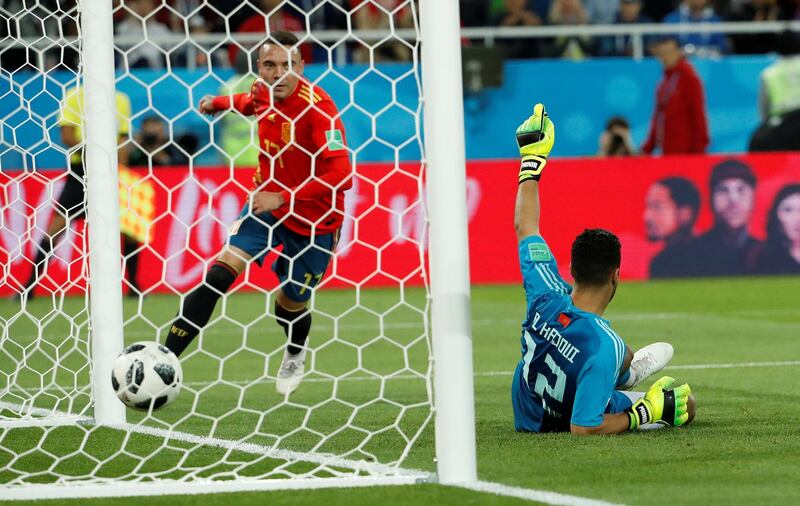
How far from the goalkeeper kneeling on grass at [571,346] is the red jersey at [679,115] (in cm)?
990

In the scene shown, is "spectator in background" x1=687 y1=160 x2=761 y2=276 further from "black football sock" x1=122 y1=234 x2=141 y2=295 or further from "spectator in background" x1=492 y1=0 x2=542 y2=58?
"black football sock" x1=122 y1=234 x2=141 y2=295

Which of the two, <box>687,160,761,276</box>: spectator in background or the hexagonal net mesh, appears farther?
<box>687,160,761,276</box>: spectator in background

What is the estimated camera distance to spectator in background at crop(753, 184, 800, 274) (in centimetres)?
1425

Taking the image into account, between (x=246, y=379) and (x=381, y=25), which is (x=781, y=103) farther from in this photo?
(x=246, y=379)

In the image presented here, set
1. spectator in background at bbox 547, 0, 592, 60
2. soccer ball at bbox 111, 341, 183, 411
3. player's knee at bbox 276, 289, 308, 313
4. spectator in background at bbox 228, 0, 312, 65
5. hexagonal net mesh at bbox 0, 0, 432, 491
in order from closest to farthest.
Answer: soccer ball at bbox 111, 341, 183, 411, hexagonal net mesh at bbox 0, 0, 432, 491, player's knee at bbox 276, 289, 308, 313, spectator in background at bbox 228, 0, 312, 65, spectator in background at bbox 547, 0, 592, 60

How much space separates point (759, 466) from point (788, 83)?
40.9 ft

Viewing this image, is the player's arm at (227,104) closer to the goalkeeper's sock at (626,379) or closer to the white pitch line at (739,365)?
the goalkeeper's sock at (626,379)

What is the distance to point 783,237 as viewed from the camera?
47.1 feet

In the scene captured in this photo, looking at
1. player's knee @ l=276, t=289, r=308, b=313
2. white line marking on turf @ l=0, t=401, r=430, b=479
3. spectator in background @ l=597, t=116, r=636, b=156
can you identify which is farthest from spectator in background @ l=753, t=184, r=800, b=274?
white line marking on turf @ l=0, t=401, r=430, b=479

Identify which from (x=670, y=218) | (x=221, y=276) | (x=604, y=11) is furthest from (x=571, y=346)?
(x=604, y=11)

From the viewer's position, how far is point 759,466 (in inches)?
184

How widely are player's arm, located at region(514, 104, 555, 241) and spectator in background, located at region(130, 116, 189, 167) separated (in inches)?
343

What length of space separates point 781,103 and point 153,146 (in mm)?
7214

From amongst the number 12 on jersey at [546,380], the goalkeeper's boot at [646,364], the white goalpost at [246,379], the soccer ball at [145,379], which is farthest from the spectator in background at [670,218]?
the soccer ball at [145,379]
